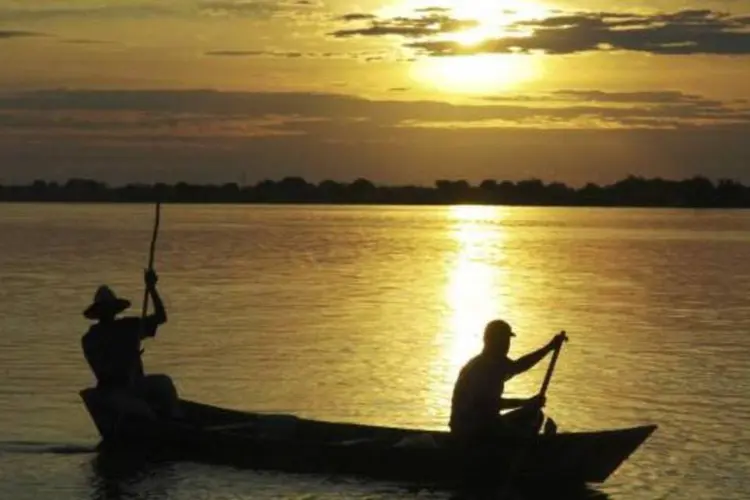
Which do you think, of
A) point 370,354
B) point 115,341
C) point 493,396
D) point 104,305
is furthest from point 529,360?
point 370,354

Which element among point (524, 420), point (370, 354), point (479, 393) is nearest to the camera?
point (479, 393)

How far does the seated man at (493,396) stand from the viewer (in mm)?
13688

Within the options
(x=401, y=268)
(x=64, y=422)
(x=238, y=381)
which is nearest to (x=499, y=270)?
(x=401, y=268)

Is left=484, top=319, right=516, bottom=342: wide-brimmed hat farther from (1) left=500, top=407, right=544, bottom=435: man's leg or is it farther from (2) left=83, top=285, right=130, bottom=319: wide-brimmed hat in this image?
(2) left=83, top=285, right=130, bottom=319: wide-brimmed hat

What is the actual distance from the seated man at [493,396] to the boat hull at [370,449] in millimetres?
176

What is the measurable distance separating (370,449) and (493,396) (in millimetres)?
1468

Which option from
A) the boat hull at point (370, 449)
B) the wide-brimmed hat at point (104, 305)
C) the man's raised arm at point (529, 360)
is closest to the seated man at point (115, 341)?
the wide-brimmed hat at point (104, 305)

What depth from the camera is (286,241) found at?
7956 cm

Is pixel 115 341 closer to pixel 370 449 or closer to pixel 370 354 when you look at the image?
pixel 370 449

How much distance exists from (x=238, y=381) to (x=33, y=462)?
20.1 ft

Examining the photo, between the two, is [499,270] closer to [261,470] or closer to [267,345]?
[267,345]

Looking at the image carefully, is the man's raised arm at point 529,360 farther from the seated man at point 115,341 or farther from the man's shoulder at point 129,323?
the man's shoulder at point 129,323

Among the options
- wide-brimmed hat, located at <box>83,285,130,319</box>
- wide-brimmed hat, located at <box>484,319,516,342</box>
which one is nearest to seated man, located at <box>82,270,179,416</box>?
wide-brimmed hat, located at <box>83,285,130,319</box>

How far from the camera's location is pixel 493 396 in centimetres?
1385
